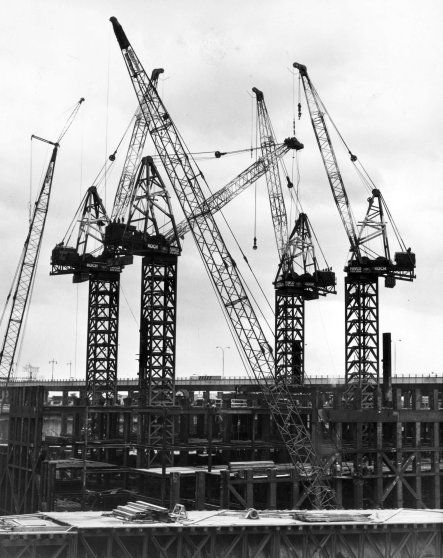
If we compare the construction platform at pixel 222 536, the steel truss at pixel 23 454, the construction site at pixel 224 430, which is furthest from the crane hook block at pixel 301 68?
the construction platform at pixel 222 536

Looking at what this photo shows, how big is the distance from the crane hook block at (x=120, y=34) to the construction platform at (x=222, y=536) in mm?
57749

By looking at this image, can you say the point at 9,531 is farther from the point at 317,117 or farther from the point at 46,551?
the point at 317,117

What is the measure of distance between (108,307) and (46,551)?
217 ft

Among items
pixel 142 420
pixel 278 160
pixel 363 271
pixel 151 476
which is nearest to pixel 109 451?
pixel 142 420

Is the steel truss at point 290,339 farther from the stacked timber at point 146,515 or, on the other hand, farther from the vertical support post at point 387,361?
the stacked timber at point 146,515

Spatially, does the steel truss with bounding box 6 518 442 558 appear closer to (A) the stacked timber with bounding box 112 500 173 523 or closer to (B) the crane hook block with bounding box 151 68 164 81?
(A) the stacked timber with bounding box 112 500 173 523

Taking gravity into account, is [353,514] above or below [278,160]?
below

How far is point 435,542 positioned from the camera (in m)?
49.4

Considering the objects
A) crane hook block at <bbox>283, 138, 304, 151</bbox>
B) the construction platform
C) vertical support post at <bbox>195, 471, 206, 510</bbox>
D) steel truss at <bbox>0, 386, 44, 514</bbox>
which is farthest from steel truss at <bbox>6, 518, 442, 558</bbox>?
crane hook block at <bbox>283, 138, 304, 151</bbox>

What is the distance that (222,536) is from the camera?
1831 inches

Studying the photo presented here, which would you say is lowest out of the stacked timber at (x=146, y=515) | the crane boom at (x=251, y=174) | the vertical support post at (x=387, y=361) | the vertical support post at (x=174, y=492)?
the vertical support post at (x=174, y=492)

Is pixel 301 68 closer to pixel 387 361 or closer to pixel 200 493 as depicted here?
pixel 387 361

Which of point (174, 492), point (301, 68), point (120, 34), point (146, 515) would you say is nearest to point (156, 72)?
point (120, 34)

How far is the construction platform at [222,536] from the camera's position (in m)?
43.7
